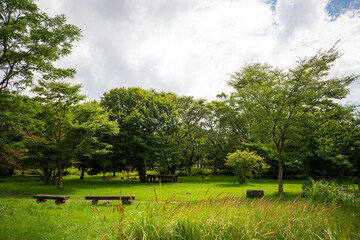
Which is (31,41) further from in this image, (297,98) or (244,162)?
(244,162)

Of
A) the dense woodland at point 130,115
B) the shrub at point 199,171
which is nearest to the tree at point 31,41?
the dense woodland at point 130,115

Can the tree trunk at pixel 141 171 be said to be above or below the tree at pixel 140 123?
below

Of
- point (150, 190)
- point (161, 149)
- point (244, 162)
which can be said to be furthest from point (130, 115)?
point (244, 162)

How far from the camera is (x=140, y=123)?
79.6 feet

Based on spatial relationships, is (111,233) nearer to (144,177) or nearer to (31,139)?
(31,139)

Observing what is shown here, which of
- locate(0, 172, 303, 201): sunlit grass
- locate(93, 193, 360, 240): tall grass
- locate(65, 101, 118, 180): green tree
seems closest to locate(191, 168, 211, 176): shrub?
locate(0, 172, 303, 201): sunlit grass

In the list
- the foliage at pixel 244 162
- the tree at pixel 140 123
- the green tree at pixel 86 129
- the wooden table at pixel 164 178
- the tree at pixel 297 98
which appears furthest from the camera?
the wooden table at pixel 164 178

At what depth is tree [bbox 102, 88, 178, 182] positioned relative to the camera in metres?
23.9

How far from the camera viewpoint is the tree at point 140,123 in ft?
78.4

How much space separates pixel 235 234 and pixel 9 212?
8241 mm

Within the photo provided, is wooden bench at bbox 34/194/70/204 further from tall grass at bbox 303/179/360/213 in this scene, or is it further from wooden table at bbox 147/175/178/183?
wooden table at bbox 147/175/178/183

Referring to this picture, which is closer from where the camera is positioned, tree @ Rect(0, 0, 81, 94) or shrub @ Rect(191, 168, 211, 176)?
tree @ Rect(0, 0, 81, 94)

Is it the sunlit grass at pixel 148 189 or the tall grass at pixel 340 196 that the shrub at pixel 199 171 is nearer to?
the sunlit grass at pixel 148 189

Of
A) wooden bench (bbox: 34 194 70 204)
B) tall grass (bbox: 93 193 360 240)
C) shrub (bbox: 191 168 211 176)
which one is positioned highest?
tall grass (bbox: 93 193 360 240)
